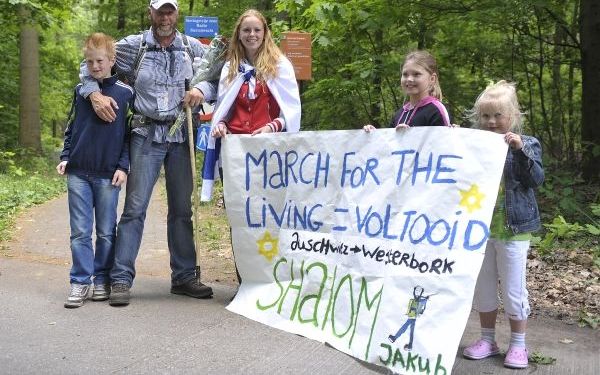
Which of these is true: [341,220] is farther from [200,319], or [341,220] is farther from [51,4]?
[51,4]

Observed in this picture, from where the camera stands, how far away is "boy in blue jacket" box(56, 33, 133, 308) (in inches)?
174

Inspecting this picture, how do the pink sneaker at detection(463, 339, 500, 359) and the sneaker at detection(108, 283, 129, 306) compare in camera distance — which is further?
the sneaker at detection(108, 283, 129, 306)

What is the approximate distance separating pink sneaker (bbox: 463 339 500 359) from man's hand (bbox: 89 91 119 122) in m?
2.82

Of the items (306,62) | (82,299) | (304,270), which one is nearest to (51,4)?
(306,62)

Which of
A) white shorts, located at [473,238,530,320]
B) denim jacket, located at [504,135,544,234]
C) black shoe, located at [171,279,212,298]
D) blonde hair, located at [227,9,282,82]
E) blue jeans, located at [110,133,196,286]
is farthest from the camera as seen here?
black shoe, located at [171,279,212,298]

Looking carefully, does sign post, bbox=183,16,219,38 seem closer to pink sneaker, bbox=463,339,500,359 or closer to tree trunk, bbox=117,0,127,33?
pink sneaker, bbox=463,339,500,359

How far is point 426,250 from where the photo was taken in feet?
11.0

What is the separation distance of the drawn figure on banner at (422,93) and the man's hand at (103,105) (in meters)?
1.83

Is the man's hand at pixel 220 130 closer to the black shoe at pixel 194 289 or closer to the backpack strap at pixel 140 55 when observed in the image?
the backpack strap at pixel 140 55

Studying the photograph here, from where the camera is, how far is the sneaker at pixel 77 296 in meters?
4.39

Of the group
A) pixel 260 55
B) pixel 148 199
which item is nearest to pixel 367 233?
pixel 260 55

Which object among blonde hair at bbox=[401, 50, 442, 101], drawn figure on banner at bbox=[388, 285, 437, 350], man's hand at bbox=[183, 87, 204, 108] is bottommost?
drawn figure on banner at bbox=[388, 285, 437, 350]

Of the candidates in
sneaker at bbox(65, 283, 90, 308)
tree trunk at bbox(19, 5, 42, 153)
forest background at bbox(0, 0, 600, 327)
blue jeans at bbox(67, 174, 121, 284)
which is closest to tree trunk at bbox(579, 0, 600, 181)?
forest background at bbox(0, 0, 600, 327)

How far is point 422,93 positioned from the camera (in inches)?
148
